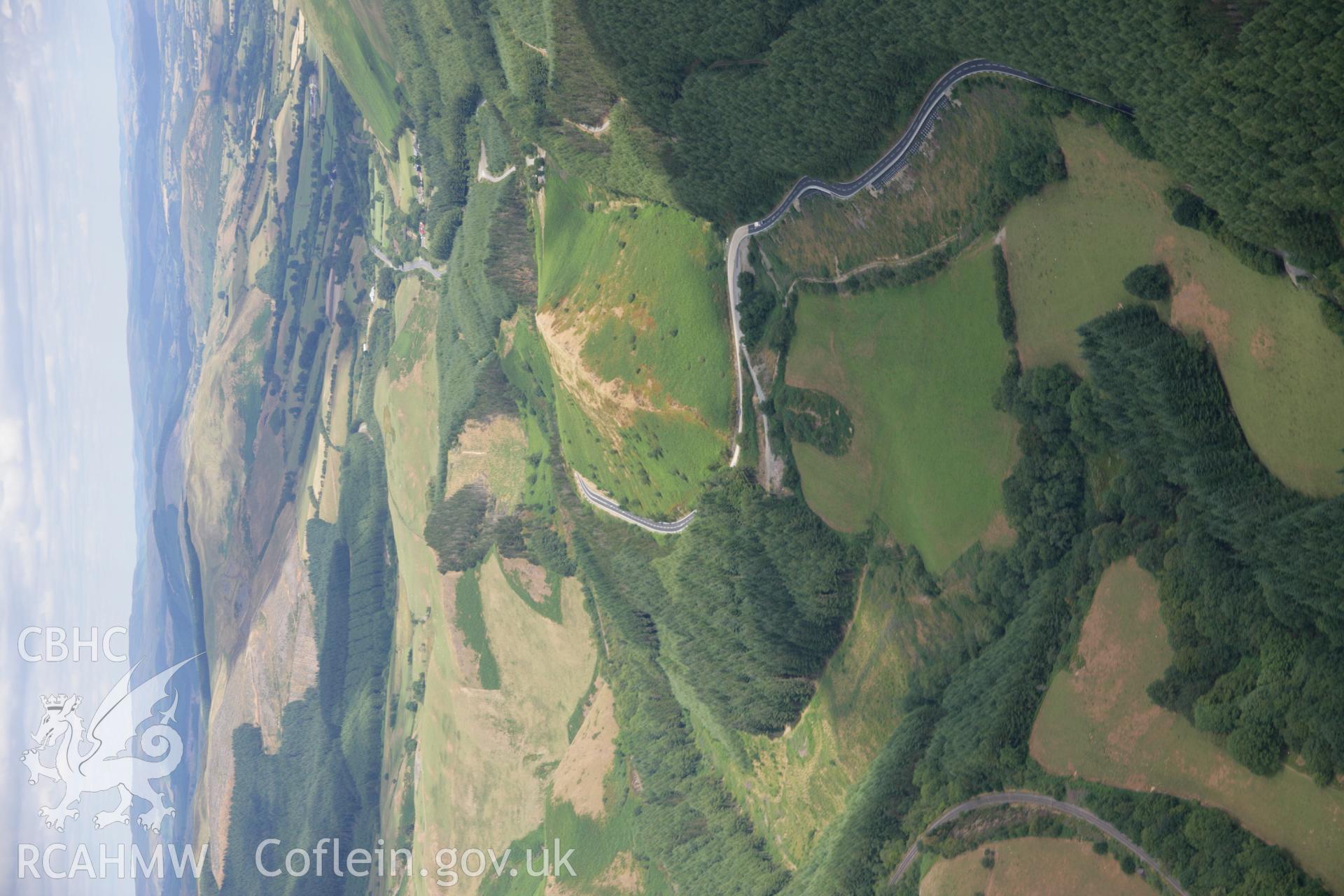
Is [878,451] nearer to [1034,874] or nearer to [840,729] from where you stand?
[840,729]

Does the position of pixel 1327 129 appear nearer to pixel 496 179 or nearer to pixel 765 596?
pixel 765 596

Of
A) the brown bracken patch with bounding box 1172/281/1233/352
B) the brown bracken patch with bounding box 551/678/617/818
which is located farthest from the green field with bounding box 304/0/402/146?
the brown bracken patch with bounding box 1172/281/1233/352

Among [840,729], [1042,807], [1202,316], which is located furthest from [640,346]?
[1042,807]

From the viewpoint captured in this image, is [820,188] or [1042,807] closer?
[1042,807]

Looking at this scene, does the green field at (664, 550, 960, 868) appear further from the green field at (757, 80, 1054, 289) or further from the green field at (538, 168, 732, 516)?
the green field at (757, 80, 1054, 289)

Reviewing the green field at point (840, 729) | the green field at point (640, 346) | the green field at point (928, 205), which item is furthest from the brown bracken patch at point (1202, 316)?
the green field at point (640, 346)

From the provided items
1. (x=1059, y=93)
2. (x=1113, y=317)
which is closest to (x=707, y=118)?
(x=1059, y=93)
